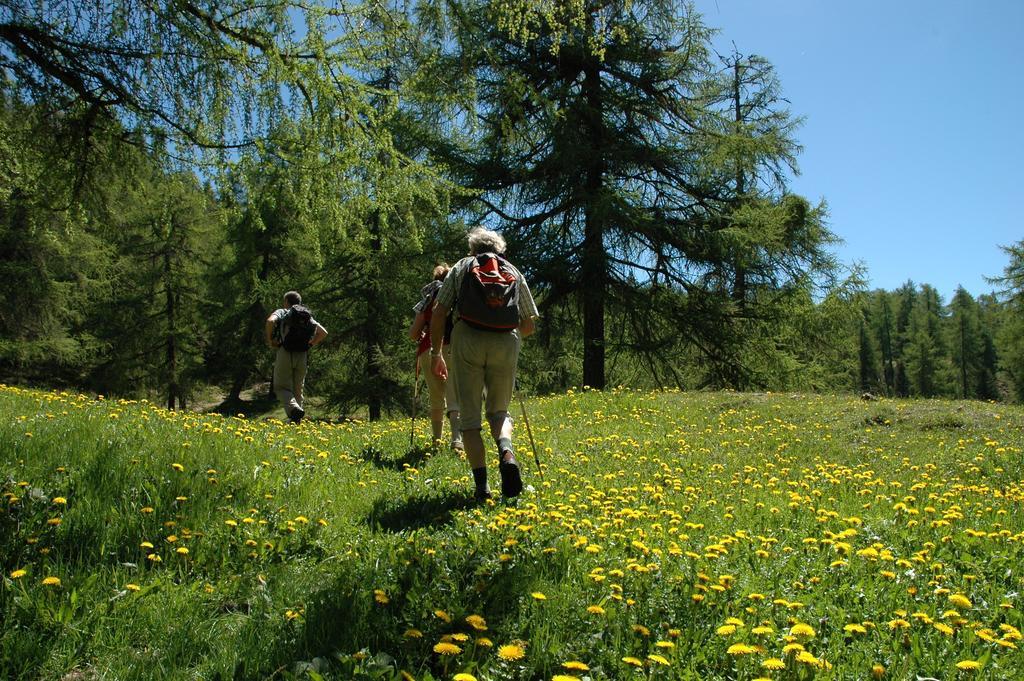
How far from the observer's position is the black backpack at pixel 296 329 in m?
9.80

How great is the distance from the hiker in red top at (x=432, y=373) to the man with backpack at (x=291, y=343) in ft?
11.0

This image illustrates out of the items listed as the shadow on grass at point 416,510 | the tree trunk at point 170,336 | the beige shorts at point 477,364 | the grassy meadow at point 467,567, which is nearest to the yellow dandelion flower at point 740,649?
the grassy meadow at point 467,567

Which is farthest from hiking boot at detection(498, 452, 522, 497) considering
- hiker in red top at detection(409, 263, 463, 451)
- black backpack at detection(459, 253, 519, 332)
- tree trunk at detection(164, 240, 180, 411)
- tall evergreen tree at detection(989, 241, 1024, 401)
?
tall evergreen tree at detection(989, 241, 1024, 401)

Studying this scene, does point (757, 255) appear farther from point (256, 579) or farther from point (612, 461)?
point (256, 579)

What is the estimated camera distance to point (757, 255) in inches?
578

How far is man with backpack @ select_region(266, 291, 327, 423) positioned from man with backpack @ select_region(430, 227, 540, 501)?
5.52 metres

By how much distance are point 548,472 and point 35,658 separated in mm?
4059

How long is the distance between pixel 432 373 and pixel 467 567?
9.82 feet

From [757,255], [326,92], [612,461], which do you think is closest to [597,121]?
[757,255]

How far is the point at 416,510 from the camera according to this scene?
15.1ft

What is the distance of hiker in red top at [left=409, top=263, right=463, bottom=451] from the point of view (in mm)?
6215

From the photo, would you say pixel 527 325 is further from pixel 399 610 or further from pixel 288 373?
pixel 288 373

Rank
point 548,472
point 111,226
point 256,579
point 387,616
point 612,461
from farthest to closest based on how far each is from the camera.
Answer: point 612,461 → point 548,472 → point 111,226 → point 256,579 → point 387,616

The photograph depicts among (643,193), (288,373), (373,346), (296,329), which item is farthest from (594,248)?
(373,346)
